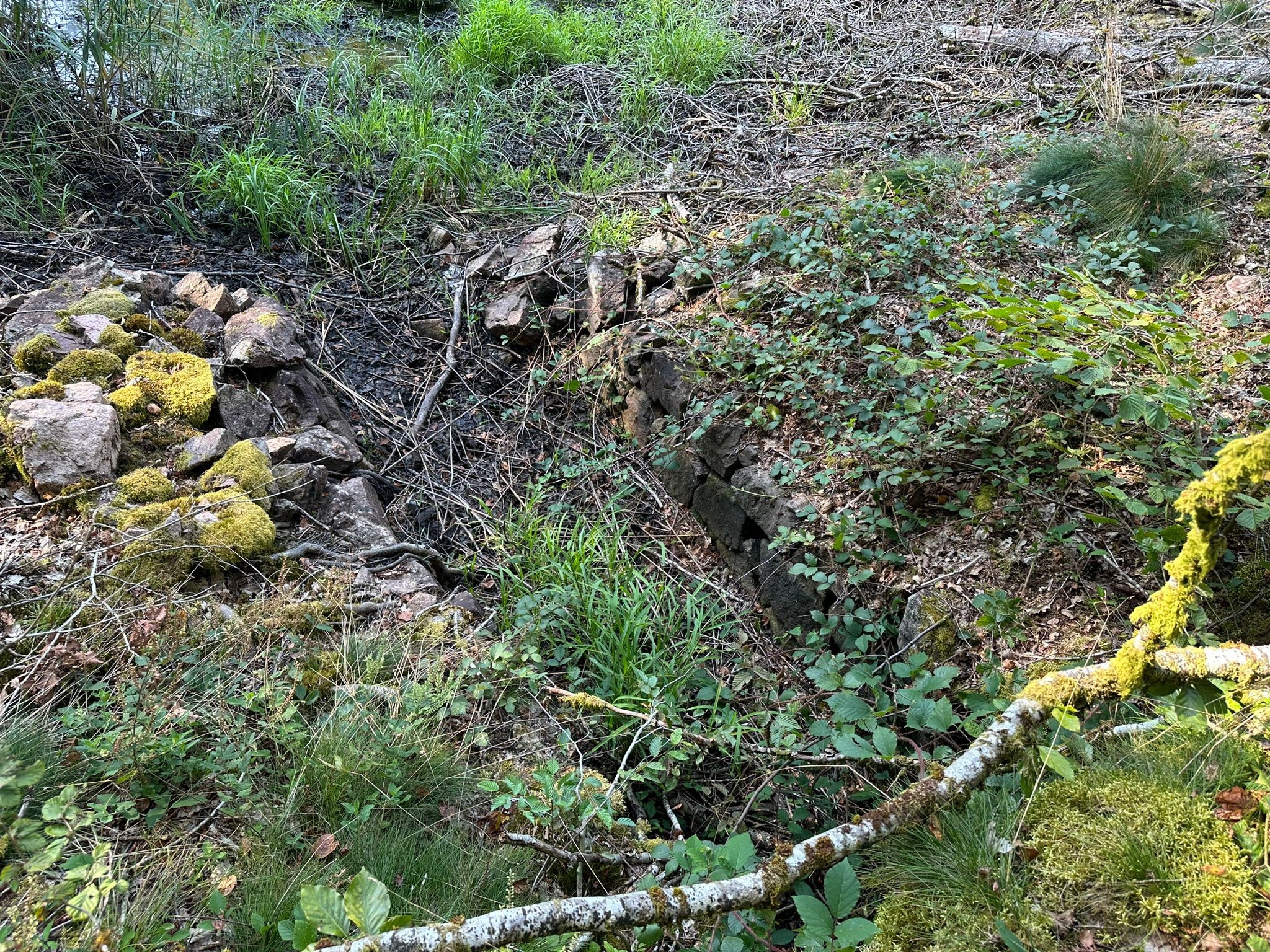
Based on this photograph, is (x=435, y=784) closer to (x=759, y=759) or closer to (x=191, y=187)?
(x=759, y=759)

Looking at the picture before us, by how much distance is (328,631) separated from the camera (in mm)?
2438

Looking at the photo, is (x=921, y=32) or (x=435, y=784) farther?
(x=921, y=32)

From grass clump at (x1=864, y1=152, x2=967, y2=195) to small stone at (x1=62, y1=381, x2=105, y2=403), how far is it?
367 cm

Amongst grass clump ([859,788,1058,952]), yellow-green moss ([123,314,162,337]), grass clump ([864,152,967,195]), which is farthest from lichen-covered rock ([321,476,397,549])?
grass clump ([864,152,967,195])

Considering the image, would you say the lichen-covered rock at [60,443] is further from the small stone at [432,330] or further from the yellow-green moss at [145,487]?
the small stone at [432,330]

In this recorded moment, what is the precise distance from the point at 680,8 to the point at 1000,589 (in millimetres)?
6279

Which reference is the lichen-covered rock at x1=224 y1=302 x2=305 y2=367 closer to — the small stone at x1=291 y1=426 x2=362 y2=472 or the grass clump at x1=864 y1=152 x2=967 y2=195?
the small stone at x1=291 y1=426 x2=362 y2=472

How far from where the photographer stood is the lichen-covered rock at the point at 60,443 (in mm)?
2604

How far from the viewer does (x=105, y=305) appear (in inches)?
132

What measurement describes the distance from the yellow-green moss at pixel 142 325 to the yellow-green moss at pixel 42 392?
0.56 meters

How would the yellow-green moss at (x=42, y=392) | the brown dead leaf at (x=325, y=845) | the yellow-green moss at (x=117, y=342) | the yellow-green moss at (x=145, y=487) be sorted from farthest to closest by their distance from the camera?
1. the yellow-green moss at (x=117, y=342)
2. the yellow-green moss at (x=42, y=392)
3. the yellow-green moss at (x=145, y=487)
4. the brown dead leaf at (x=325, y=845)

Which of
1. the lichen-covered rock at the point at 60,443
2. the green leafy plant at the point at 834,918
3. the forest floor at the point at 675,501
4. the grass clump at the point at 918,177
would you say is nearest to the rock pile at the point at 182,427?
the lichen-covered rock at the point at 60,443

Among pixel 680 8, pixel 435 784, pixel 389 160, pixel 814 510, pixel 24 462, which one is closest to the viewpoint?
pixel 435 784

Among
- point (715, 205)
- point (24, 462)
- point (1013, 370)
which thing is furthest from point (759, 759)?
point (715, 205)
